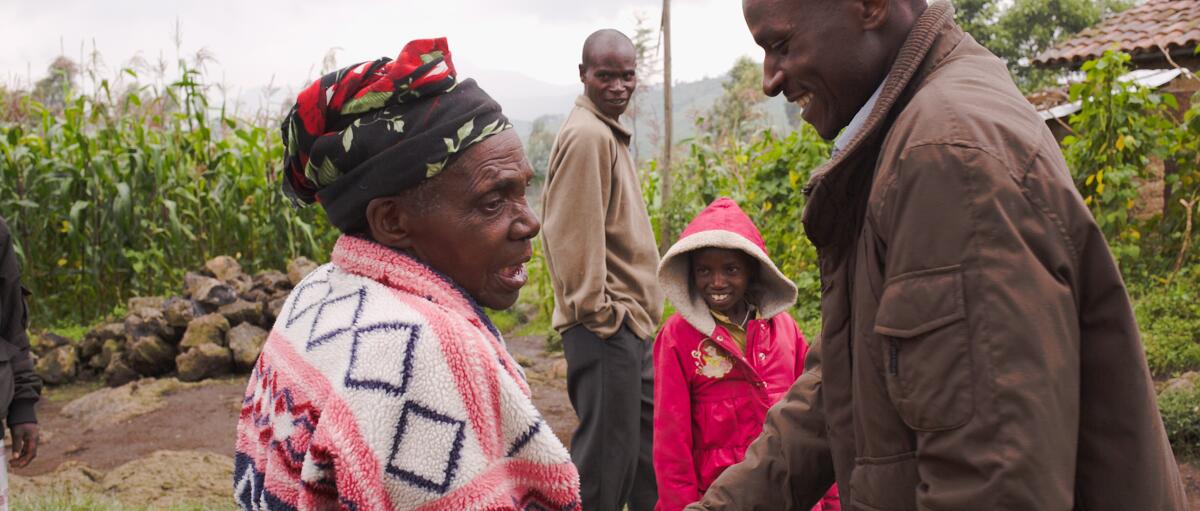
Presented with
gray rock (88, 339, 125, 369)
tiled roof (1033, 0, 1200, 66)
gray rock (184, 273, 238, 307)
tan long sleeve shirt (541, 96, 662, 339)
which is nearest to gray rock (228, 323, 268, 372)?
gray rock (184, 273, 238, 307)

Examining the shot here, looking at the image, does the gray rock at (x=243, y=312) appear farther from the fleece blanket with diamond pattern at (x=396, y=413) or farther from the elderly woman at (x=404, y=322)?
the fleece blanket with diamond pattern at (x=396, y=413)

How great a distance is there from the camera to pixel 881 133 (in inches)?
67.4

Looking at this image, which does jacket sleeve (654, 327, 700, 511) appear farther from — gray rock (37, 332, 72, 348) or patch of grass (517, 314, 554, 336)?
Result: gray rock (37, 332, 72, 348)

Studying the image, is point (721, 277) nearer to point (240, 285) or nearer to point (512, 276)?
point (512, 276)

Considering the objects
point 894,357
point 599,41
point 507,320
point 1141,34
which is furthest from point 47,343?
point 1141,34

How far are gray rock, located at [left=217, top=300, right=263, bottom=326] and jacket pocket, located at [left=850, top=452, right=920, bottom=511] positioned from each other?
7435mm

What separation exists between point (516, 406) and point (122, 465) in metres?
5.20

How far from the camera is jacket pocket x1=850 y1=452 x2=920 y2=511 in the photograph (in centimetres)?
161

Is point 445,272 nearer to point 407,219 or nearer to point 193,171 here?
point 407,219

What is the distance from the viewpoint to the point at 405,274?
1561mm

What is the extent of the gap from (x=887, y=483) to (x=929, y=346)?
1.02 feet

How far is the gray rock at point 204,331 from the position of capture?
8.16m

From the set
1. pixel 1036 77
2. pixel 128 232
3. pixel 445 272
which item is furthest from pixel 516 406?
pixel 1036 77

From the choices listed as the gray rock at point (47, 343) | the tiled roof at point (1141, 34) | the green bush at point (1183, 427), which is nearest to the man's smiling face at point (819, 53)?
the green bush at point (1183, 427)
